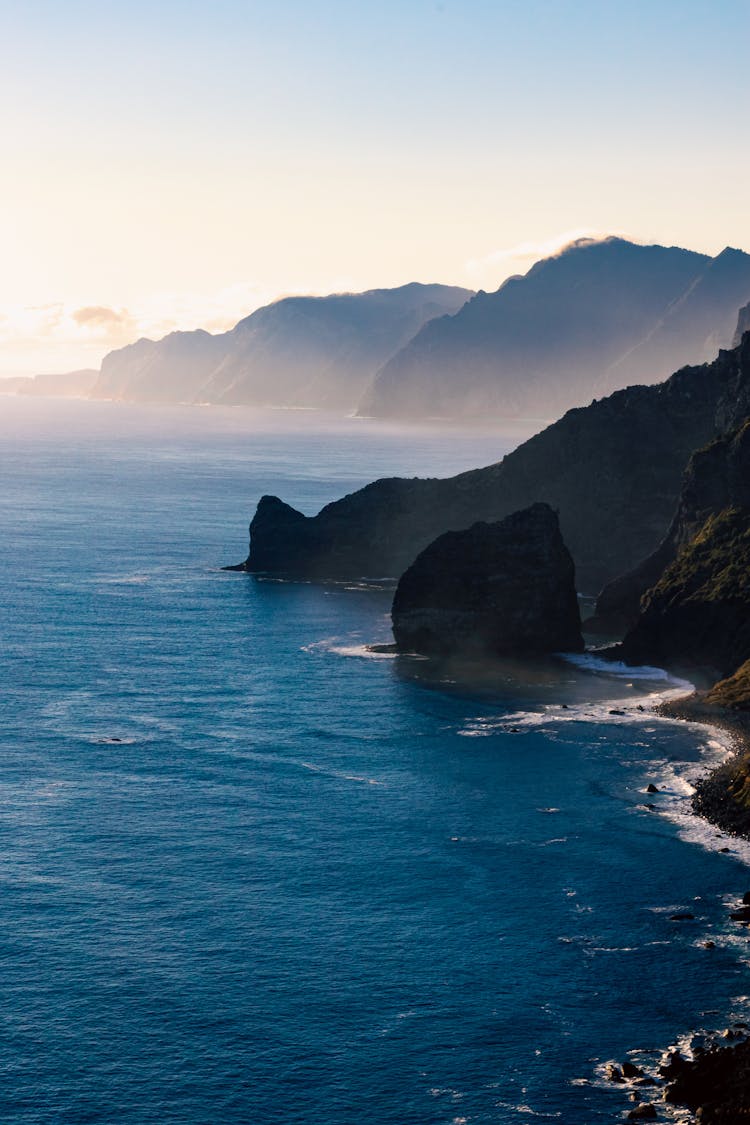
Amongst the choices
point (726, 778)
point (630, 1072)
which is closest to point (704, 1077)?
point (630, 1072)

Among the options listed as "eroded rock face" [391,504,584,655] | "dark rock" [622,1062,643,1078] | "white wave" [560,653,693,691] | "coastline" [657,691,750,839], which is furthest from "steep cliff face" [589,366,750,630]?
"dark rock" [622,1062,643,1078]

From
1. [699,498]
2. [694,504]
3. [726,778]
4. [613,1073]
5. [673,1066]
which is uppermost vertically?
[699,498]

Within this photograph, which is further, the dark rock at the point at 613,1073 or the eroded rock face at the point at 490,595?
the eroded rock face at the point at 490,595

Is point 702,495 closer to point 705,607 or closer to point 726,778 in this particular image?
point 705,607

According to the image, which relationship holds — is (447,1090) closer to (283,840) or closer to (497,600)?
(283,840)

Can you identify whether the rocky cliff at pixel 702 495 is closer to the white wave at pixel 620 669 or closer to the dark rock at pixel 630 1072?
the white wave at pixel 620 669

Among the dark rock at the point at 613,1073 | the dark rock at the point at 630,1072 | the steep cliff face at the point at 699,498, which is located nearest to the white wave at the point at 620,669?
the steep cliff face at the point at 699,498
